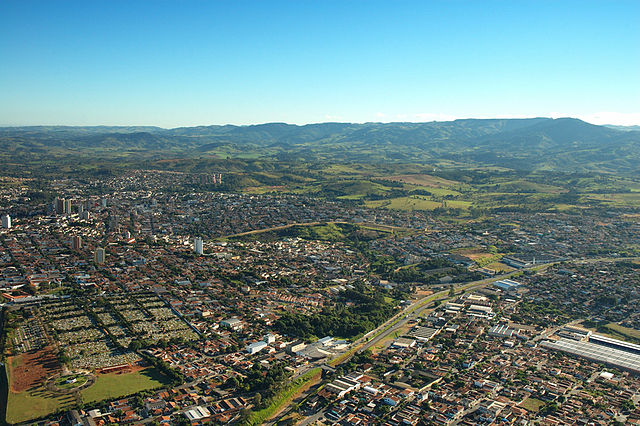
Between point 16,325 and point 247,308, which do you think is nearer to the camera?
point 16,325

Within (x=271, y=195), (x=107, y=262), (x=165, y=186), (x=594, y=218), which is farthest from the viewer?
(x=165, y=186)

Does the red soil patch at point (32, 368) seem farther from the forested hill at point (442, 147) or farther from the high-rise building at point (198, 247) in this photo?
the forested hill at point (442, 147)

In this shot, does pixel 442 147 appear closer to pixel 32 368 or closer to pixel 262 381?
pixel 262 381

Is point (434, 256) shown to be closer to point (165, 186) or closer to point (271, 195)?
point (271, 195)

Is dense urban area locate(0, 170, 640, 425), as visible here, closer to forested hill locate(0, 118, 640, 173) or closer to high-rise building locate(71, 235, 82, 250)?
high-rise building locate(71, 235, 82, 250)

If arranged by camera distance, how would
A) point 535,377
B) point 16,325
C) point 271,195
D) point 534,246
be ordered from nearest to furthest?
point 535,377
point 16,325
point 534,246
point 271,195

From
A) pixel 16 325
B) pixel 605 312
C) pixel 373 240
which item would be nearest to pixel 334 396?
pixel 16 325
